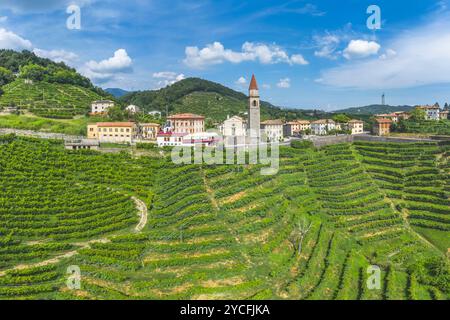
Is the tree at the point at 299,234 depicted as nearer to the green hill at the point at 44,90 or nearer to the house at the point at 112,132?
the house at the point at 112,132

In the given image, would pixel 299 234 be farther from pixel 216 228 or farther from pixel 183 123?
pixel 183 123

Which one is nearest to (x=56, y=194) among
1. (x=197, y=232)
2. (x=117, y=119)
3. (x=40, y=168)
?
(x=40, y=168)

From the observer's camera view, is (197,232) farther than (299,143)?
No

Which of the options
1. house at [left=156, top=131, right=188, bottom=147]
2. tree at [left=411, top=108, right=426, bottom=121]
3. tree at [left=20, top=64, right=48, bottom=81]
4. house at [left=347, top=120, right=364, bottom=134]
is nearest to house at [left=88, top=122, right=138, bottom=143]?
house at [left=156, top=131, right=188, bottom=147]

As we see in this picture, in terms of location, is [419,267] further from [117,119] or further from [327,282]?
[117,119]

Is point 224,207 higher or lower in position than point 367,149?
lower
